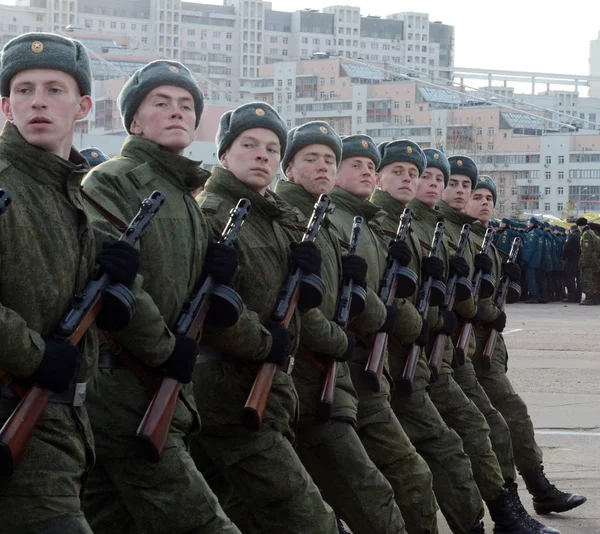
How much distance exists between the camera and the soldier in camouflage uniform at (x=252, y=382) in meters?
5.20

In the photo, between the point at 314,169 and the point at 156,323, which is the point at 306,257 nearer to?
the point at 156,323

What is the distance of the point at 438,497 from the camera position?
7.02 metres

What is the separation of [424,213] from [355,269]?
220cm

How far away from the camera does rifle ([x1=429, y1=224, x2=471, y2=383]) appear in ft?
25.1

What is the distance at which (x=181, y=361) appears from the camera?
4594 millimetres

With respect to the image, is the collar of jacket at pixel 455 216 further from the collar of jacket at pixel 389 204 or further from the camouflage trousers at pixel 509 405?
the collar of jacket at pixel 389 204

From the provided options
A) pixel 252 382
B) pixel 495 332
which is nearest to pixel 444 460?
pixel 252 382

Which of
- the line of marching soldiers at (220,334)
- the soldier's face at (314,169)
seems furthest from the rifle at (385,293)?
the soldier's face at (314,169)

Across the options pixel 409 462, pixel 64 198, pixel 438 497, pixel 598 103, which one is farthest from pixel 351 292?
pixel 598 103

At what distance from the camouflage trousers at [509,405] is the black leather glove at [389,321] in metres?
1.97

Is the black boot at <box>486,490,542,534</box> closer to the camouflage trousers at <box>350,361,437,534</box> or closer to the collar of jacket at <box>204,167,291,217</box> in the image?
the camouflage trousers at <box>350,361,437,534</box>

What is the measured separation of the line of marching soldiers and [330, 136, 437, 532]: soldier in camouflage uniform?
1cm

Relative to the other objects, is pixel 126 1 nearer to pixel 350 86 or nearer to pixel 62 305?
pixel 350 86

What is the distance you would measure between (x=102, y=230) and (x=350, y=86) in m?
128
